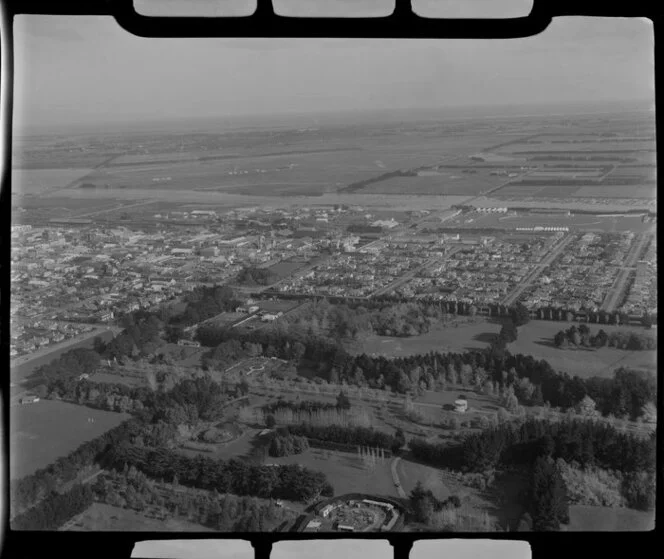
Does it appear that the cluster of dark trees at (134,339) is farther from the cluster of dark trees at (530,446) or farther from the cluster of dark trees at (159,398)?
the cluster of dark trees at (530,446)

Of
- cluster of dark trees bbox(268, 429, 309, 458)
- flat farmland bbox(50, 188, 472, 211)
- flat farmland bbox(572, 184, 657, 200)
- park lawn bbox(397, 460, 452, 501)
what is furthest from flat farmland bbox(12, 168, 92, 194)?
flat farmland bbox(572, 184, 657, 200)

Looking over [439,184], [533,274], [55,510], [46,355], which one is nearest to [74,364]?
[46,355]

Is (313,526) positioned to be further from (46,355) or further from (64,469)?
(46,355)

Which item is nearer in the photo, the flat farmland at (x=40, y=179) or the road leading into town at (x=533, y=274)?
the flat farmland at (x=40, y=179)

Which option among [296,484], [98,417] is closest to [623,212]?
[296,484]

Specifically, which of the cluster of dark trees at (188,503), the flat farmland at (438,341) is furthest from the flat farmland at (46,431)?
the flat farmland at (438,341)

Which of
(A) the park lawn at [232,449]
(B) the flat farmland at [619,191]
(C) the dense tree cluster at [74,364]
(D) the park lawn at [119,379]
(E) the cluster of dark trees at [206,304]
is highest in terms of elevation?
(B) the flat farmland at [619,191]

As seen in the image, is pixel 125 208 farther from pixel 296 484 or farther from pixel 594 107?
pixel 594 107
